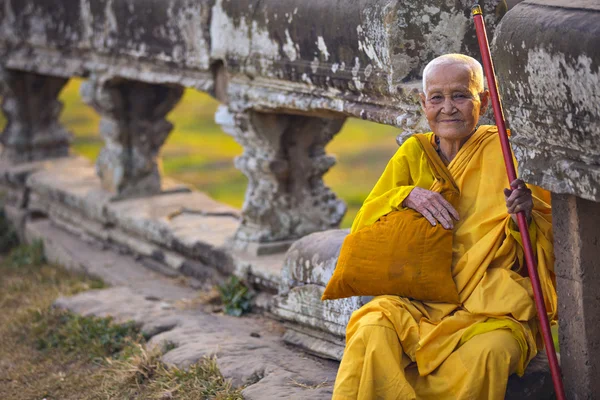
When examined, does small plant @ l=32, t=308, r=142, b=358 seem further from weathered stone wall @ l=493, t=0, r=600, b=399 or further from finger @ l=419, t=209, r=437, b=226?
weathered stone wall @ l=493, t=0, r=600, b=399

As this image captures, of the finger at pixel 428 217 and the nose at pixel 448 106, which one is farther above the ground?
the nose at pixel 448 106

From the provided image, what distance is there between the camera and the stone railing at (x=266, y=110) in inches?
132

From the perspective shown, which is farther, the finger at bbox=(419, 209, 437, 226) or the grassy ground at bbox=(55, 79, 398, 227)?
the grassy ground at bbox=(55, 79, 398, 227)

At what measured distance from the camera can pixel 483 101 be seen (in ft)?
12.7

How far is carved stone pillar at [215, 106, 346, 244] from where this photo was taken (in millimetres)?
6047

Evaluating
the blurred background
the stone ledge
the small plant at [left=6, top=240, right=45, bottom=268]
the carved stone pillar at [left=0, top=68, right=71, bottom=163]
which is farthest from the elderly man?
the blurred background

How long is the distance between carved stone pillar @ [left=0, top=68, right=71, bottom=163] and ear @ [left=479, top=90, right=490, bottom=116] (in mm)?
6090

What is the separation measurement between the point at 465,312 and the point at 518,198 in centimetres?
47

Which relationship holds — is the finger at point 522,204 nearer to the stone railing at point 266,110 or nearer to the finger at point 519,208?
the finger at point 519,208

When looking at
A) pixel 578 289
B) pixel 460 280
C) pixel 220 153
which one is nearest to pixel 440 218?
pixel 460 280

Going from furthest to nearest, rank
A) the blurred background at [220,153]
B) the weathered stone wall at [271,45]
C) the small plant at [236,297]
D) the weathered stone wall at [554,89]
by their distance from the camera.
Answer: the blurred background at [220,153] → the small plant at [236,297] → the weathered stone wall at [271,45] → the weathered stone wall at [554,89]

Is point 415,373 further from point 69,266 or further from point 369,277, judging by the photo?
point 69,266

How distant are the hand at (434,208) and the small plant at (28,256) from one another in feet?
16.0

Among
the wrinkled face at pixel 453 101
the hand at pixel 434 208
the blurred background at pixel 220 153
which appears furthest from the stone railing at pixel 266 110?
the blurred background at pixel 220 153
